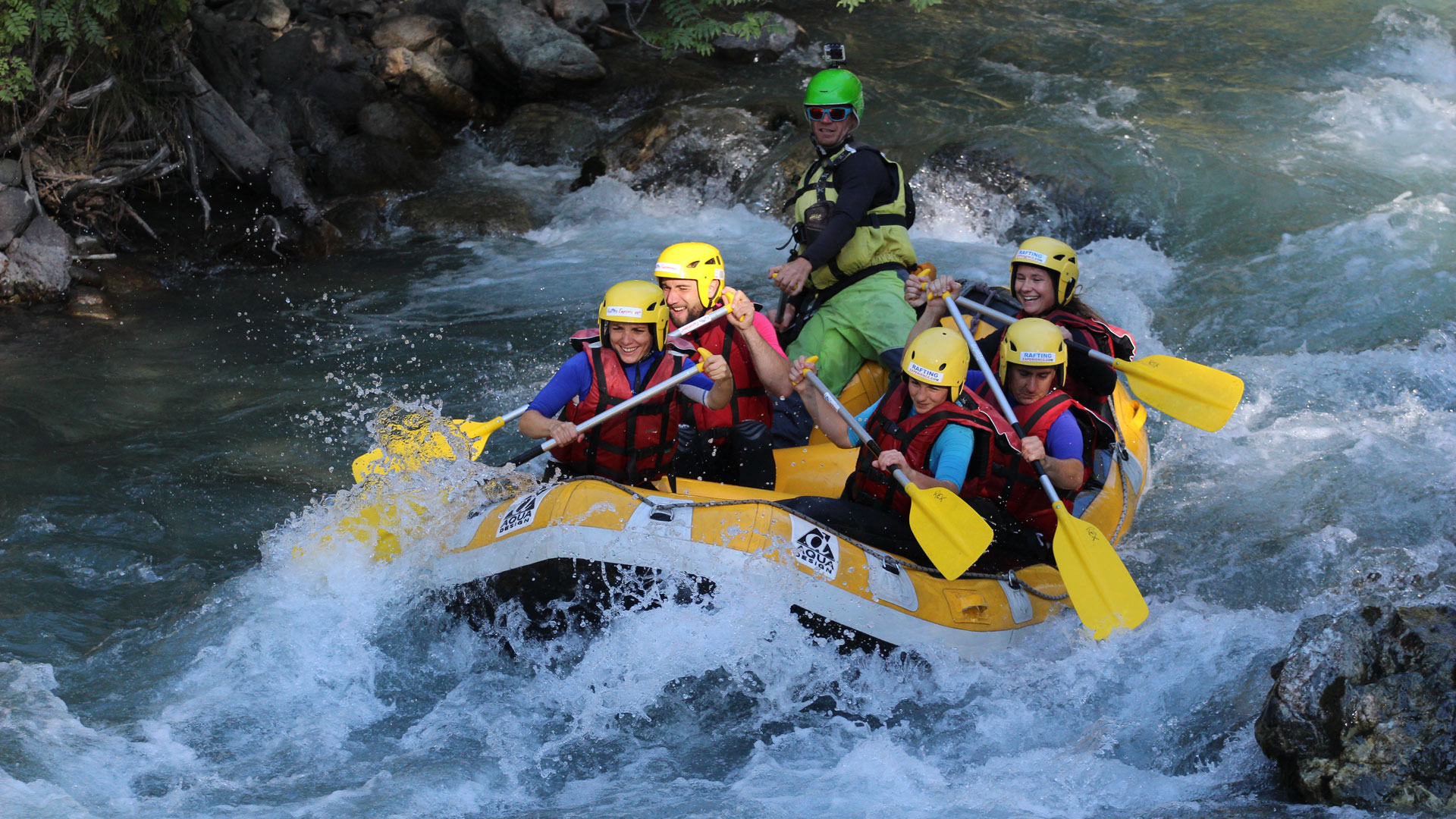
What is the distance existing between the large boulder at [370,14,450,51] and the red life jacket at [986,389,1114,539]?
28.3 feet

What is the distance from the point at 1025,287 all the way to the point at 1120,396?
3.33ft

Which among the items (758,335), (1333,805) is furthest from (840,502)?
(1333,805)

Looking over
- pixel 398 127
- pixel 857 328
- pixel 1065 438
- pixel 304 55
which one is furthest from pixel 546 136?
pixel 1065 438

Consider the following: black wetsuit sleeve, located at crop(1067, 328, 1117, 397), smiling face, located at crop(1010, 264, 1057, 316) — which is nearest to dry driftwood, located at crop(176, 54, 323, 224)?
smiling face, located at crop(1010, 264, 1057, 316)

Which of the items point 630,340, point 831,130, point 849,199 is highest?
point 831,130

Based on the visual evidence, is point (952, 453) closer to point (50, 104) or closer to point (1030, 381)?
point (1030, 381)

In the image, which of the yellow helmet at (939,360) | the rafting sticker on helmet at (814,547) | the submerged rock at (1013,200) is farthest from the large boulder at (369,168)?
the rafting sticker on helmet at (814,547)

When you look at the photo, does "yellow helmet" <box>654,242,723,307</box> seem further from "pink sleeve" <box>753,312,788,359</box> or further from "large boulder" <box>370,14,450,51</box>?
"large boulder" <box>370,14,450,51</box>

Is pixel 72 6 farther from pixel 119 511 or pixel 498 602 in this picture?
pixel 498 602

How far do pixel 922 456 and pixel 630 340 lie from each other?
3.75ft

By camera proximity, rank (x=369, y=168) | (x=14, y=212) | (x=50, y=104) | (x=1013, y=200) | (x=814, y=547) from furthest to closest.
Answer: (x=369, y=168) < (x=1013, y=200) < (x=50, y=104) < (x=14, y=212) < (x=814, y=547)

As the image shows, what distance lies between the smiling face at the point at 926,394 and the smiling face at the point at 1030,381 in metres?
0.49

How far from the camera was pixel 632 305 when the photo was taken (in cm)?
439

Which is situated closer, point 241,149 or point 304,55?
point 241,149
